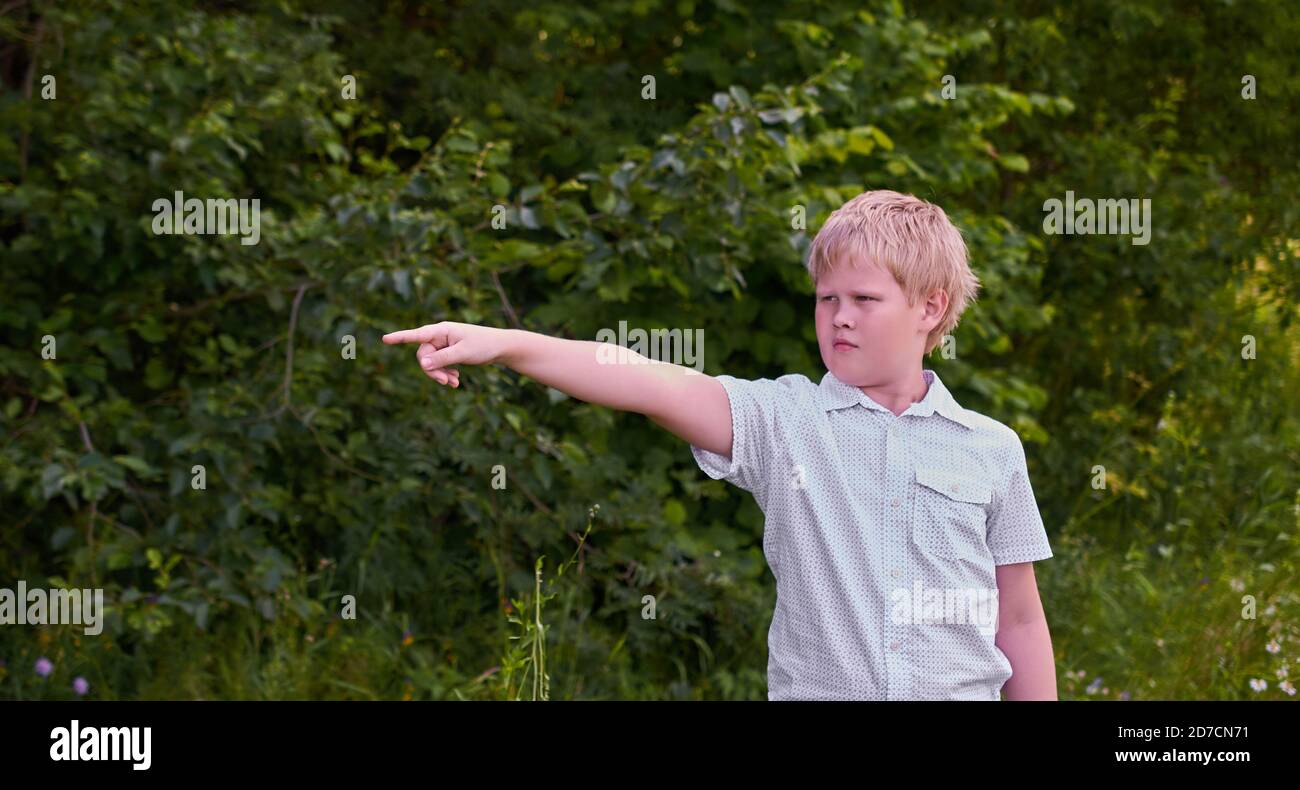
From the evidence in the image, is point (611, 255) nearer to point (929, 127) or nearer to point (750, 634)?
point (750, 634)

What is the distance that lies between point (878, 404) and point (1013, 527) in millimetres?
273

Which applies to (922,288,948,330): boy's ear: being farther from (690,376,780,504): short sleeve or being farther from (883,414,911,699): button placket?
(690,376,780,504): short sleeve

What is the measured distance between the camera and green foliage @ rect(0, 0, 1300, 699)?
397 centimetres

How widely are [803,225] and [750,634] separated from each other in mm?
1300

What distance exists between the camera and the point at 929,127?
505cm

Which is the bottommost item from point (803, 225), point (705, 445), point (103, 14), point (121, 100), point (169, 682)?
point (169, 682)

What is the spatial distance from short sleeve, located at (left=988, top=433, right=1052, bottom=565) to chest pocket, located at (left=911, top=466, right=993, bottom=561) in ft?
0.11

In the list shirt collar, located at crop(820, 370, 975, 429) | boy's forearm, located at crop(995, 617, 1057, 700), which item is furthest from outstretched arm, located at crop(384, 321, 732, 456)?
boy's forearm, located at crop(995, 617, 1057, 700)

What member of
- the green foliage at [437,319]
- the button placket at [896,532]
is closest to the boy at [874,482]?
the button placket at [896,532]

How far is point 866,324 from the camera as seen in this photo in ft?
6.34

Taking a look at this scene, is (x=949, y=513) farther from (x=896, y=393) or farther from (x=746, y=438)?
(x=746, y=438)

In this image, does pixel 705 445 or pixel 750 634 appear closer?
pixel 705 445

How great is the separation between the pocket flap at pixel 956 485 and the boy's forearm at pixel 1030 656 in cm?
22

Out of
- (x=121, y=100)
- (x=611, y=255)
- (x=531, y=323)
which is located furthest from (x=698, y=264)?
(x=121, y=100)
